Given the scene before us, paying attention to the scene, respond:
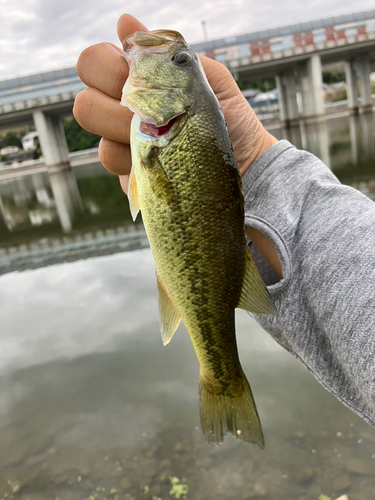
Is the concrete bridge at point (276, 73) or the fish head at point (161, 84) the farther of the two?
the concrete bridge at point (276, 73)

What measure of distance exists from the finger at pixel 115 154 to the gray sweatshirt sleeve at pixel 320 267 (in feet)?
2.27

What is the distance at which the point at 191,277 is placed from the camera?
61.8 inches

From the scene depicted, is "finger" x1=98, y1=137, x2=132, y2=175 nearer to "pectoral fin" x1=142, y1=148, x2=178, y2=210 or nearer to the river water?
"pectoral fin" x1=142, y1=148, x2=178, y2=210

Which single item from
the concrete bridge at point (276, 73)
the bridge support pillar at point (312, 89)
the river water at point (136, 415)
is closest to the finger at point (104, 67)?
the river water at point (136, 415)

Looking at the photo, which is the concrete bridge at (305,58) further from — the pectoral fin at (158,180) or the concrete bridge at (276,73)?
the pectoral fin at (158,180)

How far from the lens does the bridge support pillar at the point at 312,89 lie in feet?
Answer: 121

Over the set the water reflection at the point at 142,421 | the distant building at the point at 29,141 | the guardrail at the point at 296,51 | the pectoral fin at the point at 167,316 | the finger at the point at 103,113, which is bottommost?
the water reflection at the point at 142,421

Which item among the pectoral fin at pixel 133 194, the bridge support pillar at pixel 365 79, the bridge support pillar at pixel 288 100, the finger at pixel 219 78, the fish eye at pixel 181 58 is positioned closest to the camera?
the fish eye at pixel 181 58

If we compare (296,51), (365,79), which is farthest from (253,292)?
(365,79)

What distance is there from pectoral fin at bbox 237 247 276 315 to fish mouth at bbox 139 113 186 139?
23.1 inches

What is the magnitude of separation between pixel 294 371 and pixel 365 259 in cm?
260

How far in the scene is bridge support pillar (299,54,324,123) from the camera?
36.9m

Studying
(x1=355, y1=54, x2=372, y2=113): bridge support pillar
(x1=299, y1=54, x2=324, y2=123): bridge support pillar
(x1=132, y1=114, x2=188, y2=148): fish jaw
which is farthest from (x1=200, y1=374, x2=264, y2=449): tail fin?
(x1=355, y1=54, x2=372, y2=113): bridge support pillar

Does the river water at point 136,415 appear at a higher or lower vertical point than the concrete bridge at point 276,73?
lower
